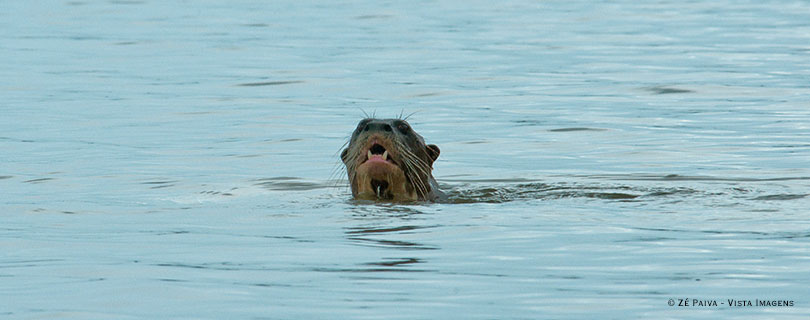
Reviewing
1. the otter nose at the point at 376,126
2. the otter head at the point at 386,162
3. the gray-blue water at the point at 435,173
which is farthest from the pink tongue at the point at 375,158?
the gray-blue water at the point at 435,173

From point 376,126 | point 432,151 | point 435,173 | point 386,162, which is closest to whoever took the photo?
point 376,126

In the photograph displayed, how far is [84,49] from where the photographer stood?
2786 cm

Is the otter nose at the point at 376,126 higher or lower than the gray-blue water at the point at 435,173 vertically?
higher

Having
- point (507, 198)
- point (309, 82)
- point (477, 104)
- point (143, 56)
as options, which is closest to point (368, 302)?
point (507, 198)

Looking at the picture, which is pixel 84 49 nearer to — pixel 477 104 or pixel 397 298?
pixel 477 104

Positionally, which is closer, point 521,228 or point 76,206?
point 521,228

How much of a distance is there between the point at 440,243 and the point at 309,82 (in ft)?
44.4

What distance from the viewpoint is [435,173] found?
44.2ft

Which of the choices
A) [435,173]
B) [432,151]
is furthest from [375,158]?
[435,173]

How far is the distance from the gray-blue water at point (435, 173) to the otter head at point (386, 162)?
0.20m

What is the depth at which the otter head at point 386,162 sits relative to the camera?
34.2 feet

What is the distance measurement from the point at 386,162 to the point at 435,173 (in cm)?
298

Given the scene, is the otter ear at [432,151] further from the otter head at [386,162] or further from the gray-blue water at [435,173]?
the gray-blue water at [435,173]

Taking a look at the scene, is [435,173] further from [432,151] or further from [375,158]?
[375,158]
